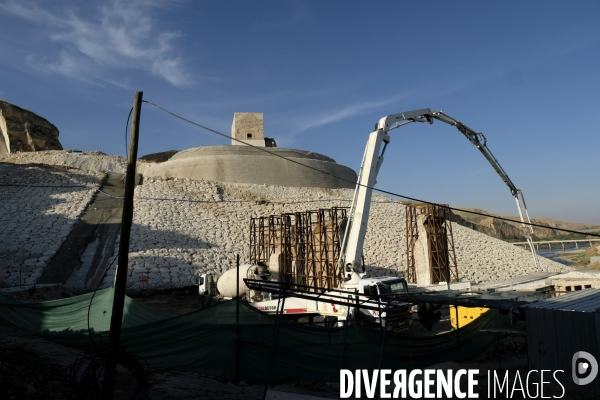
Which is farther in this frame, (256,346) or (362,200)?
(362,200)

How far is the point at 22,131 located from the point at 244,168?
3750cm

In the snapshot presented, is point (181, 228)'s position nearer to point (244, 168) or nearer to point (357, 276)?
point (357, 276)

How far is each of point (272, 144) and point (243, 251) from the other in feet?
104

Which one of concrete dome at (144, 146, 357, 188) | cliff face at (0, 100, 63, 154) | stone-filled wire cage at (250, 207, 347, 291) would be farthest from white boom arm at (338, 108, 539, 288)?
cliff face at (0, 100, 63, 154)

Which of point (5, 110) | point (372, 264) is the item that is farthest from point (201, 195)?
point (5, 110)

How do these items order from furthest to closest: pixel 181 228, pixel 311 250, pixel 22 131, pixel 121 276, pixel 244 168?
pixel 22 131 < pixel 244 168 < pixel 181 228 < pixel 311 250 < pixel 121 276

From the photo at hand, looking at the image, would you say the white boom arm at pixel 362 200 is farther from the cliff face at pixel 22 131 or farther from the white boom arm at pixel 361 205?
the cliff face at pixel 22 131

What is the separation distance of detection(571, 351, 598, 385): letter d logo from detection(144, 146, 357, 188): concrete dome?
1495 inches

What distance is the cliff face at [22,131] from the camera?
62.8 m

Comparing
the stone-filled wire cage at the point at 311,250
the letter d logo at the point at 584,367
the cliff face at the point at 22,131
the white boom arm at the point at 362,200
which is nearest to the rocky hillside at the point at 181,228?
the stone-filled wire cage at the point at 311,250

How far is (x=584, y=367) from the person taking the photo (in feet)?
24.2

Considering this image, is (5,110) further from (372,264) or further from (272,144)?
(372,264)

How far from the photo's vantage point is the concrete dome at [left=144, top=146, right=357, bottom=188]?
45844 mm

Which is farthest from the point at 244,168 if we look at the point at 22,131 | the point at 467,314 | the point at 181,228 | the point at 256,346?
the point at 256,346
